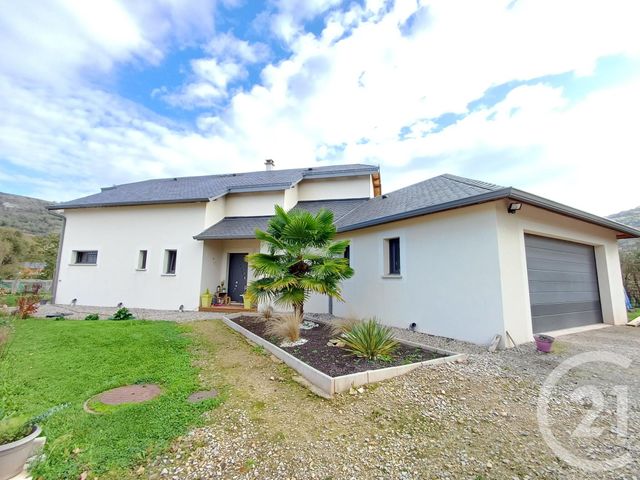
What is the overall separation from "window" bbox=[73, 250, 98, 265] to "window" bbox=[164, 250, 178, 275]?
3985 millimetres

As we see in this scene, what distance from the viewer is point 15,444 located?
2207mm

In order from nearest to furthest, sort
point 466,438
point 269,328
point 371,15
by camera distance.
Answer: point 466,438
point 269,328
point 371,15

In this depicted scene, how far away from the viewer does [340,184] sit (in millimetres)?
14523

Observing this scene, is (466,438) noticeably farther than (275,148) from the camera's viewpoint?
No

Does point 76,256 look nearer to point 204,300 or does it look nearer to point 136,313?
point 136,313

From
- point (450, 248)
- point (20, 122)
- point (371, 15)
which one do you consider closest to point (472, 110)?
point (371, 15)

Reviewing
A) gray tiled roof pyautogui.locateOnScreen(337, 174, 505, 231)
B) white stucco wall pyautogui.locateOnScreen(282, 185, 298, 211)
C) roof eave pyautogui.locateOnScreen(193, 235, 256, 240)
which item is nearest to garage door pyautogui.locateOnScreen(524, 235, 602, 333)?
gray tiled roof pyautogui.locateOnScreen(337, 174, 505, 231)

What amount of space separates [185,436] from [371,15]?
36.4 feet

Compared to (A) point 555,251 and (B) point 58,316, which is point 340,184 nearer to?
(A) point 555,251

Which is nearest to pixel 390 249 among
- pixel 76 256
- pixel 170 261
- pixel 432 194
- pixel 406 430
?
pixel 432 194

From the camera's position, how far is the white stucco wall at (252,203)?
44.4 feet

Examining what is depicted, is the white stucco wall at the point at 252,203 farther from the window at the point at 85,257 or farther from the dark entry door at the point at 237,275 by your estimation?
the window at the point at 85,257

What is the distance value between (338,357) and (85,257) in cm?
1505

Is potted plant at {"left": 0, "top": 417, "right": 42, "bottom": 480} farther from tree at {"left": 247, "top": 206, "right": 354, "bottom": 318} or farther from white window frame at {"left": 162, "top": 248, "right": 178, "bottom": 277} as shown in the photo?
white window frame at {"left": 162, "top": 248, "right": 178, "bottom": 277}
